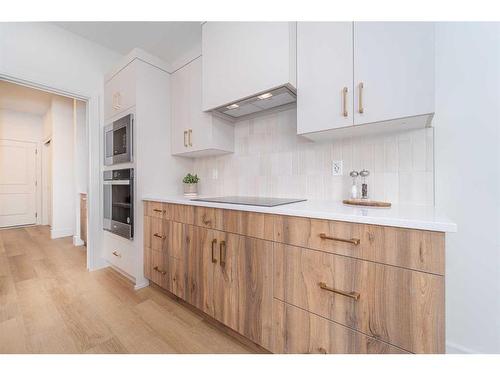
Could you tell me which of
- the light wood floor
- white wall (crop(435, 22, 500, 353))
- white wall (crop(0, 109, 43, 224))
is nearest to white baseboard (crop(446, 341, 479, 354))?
white wall (crop(435, 22, 500, 353))

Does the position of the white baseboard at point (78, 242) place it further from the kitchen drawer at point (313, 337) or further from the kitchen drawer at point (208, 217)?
the kitchen drawer at point (313, 337)

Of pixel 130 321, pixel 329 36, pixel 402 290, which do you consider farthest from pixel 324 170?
pixel 130 321

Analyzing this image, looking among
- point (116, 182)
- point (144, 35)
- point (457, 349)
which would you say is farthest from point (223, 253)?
point (144, 35)

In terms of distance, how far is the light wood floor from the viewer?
4.32ft

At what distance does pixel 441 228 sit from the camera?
732 mm

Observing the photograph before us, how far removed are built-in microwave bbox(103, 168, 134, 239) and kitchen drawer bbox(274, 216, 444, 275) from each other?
161 cm

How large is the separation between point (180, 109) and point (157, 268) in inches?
60.5

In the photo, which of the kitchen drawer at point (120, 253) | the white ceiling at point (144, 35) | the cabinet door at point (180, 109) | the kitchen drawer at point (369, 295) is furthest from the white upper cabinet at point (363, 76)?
the kitchen drawer at point (120, 253)

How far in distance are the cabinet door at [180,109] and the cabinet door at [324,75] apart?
118cm

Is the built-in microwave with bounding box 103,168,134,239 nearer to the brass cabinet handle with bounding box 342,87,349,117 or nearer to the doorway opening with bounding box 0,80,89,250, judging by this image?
the doorway opening with bounding box 0,80,89,250

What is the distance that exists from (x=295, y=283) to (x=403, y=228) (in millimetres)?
552

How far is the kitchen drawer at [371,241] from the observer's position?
2.51 feet
